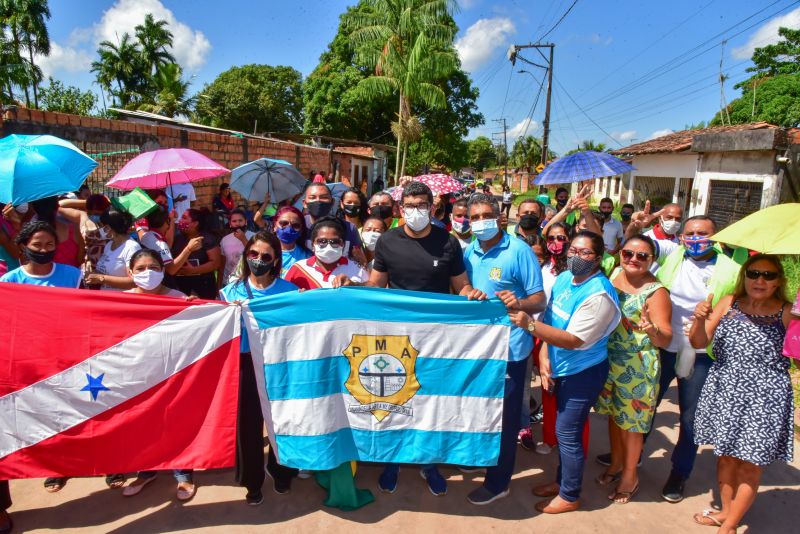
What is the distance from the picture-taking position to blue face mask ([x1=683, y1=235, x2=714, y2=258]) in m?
3.44

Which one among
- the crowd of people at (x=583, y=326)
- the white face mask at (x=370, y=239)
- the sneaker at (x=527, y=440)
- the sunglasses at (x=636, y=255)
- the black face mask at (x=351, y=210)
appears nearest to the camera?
the crowd of people at (x=583, y=326)

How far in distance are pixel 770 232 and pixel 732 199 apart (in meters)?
10.5

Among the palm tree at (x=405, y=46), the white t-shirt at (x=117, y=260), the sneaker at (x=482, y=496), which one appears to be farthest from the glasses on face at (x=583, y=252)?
the palm tree at (x=405, y=46)

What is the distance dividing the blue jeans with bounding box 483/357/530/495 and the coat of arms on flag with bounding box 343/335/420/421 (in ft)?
1.94

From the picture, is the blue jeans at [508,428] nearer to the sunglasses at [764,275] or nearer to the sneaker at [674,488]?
the sneaker at [674,488]

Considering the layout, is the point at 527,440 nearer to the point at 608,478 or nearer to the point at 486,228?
the point at 608,478

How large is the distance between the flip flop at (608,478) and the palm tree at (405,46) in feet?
58.0

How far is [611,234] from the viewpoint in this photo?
666 cm

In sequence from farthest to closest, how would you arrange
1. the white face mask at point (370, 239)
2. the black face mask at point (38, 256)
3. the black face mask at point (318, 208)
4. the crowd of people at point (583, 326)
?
1. the black face mask at point (318, 208)
2. the white face mask at point (370, 239)
3. the black face mask at point (38, 256)
4. the crowd of people at point (583, 326)

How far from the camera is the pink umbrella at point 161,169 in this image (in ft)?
16.6

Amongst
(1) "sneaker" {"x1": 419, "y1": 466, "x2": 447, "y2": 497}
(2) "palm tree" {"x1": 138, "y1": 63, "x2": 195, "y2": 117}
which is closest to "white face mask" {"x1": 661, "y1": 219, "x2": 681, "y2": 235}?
(1) "sneaker" {"x1": 419, "y1": 466, "x2": 447, "y2": 497}

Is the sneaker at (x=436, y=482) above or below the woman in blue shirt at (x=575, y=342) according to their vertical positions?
below

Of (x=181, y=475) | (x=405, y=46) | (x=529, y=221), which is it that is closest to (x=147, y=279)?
(x=181, y=475)

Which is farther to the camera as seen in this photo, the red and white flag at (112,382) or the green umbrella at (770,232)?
the red and white flag at (112,382)
